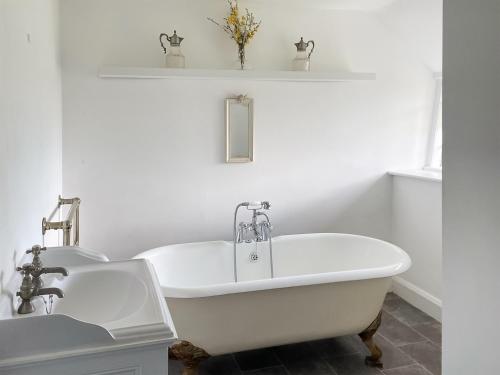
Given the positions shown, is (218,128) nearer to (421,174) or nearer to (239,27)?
(239,27)

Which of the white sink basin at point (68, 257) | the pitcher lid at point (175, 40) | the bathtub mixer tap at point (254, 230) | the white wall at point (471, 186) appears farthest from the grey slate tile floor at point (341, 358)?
the pitcher lid at point (175, 40)

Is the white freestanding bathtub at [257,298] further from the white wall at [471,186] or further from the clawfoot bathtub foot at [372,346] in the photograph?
the white wall at [471,186]

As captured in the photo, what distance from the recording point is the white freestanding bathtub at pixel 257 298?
2.26 m

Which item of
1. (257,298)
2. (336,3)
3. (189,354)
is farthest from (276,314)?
(336,3)

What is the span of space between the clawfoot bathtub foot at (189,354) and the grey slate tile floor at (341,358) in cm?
20

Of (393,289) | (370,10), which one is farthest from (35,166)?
(393,289)

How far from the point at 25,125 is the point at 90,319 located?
0.80 metres

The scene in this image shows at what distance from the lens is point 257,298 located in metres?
2.32

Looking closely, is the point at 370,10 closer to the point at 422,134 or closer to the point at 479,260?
the point at 422,134

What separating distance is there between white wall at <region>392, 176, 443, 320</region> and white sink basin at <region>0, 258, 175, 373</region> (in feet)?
8.40

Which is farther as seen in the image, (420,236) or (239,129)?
(420,236)

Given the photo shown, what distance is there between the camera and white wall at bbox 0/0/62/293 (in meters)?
1.32

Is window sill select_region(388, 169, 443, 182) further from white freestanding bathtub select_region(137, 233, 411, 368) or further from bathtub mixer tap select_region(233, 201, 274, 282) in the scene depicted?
bathtub mixer tap select_region(233, 201, 274, 282)

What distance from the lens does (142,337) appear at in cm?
107
